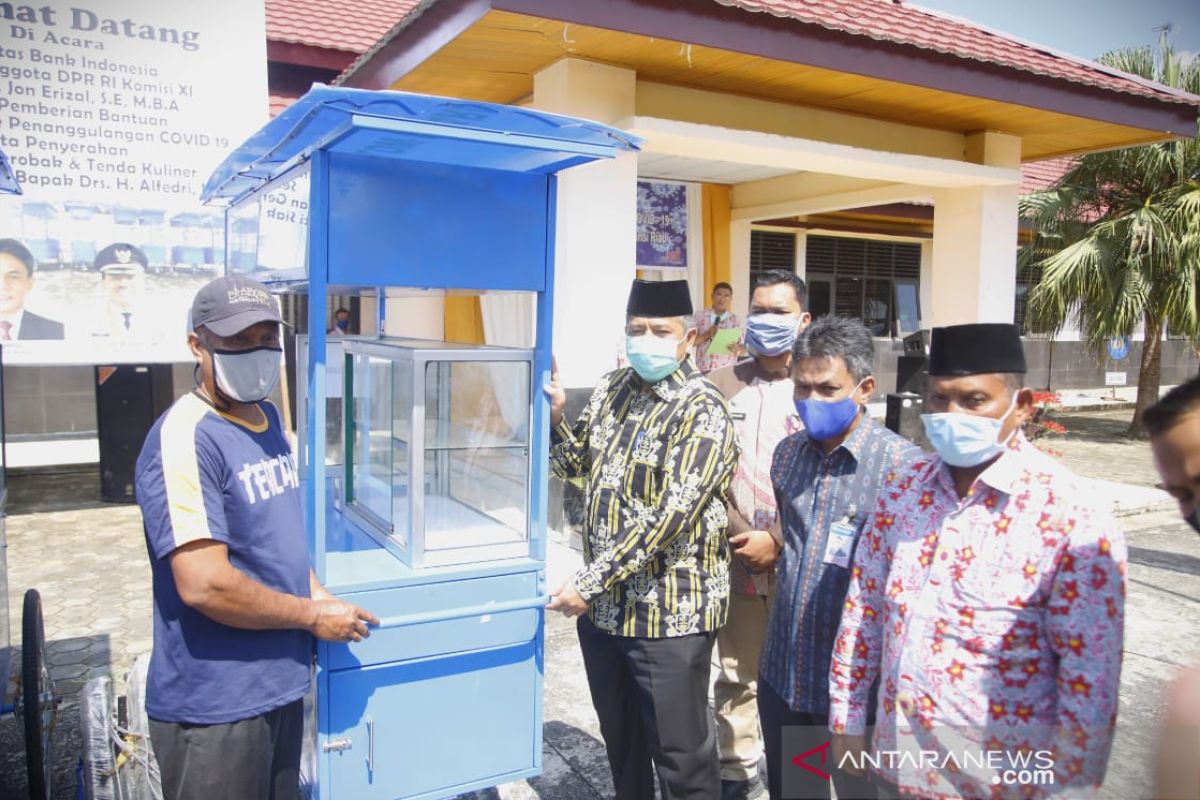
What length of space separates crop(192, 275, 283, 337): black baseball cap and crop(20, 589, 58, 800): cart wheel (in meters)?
1.43

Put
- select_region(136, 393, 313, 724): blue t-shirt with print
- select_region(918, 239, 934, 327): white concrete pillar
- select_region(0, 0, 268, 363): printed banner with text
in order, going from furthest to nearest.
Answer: select_region(918, 239, 934, 327): white concrete pillar, select_region(0, 0, 268, 363): printed banner with text, select_region(136, 393, 313, 724): blue t-shirt with print

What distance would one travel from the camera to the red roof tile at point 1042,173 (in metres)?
12.8

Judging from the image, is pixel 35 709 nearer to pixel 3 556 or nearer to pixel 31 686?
pixel 31 686

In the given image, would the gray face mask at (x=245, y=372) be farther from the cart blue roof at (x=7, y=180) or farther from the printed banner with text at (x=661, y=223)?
the printed banner with text at (x=661, y=223)

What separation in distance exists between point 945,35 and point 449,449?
5849 mm

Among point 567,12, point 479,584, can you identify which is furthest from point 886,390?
point 479,584

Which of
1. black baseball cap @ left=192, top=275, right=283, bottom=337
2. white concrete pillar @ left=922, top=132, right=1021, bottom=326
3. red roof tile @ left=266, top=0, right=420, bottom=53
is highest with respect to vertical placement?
red roof tile @ left=266, top=0, right=420, bottom=53

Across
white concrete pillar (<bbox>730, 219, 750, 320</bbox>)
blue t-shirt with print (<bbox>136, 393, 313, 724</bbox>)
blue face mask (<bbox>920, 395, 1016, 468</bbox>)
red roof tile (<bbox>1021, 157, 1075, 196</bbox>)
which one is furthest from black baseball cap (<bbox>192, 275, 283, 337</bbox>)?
red roof tile (<bbox>1021, 157, 1075, 196</bbox>)

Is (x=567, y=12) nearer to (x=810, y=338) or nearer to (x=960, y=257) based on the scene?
(x=810, y=338)

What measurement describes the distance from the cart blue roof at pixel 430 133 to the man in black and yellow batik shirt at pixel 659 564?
0.54 m

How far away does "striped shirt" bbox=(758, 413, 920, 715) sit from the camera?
2066mm

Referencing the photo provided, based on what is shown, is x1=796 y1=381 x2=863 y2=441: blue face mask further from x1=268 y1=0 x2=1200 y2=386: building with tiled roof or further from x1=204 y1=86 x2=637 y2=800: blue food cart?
x1=268 y1=0 x2=1200 y2=386: building with tiled roof

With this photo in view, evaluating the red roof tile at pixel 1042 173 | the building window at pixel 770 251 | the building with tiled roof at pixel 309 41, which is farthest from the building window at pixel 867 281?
the building with tiled roof at pixel 309 41

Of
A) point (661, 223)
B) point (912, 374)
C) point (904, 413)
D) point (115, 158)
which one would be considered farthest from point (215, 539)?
point (661, 223)
